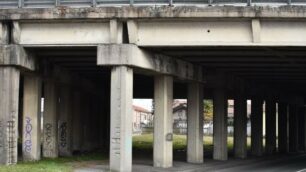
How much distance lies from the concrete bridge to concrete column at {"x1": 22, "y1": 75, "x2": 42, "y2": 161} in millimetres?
44

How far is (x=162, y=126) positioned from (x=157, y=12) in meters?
5.60

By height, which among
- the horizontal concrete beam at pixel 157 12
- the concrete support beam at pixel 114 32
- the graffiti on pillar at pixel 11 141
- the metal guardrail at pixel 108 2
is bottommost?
the graffiti on pillar at pixel 11 141

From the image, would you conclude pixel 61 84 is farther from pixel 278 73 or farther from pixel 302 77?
pixel 302 77

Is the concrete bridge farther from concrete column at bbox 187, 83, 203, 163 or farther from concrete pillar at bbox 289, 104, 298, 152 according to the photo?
concrete pillar at bbox 289, 104, 298, 152

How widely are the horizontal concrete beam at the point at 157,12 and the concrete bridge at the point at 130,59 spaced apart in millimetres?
37

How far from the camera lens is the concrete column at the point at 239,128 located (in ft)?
122

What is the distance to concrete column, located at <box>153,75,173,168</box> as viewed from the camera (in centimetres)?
2523

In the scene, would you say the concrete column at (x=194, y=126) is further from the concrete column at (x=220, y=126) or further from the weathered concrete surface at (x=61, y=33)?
the weathered concrete surface at (x=61, y=33)

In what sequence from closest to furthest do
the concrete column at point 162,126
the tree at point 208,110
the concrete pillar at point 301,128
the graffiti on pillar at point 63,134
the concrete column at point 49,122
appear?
1. the concrete column at point 162,126
2. the concrete column at point 49,122
3. the graffiti on pillar at point 63,134
4. the concrete pillar at point 301,128
5. the tree at point 208,110

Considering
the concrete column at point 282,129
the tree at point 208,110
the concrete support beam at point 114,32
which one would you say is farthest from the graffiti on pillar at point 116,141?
the tree at point 208,110

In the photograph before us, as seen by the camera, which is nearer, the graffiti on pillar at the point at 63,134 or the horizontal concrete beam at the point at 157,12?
the horizontal concrete beam at the point at 157,12

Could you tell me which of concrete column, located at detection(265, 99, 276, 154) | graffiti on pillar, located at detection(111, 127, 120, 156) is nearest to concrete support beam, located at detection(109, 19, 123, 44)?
graffiti on pillar, located at detection(111, 127, 120, 156)

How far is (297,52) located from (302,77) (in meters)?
11.9

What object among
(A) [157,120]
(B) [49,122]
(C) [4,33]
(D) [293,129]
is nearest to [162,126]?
(A) [157,120]
